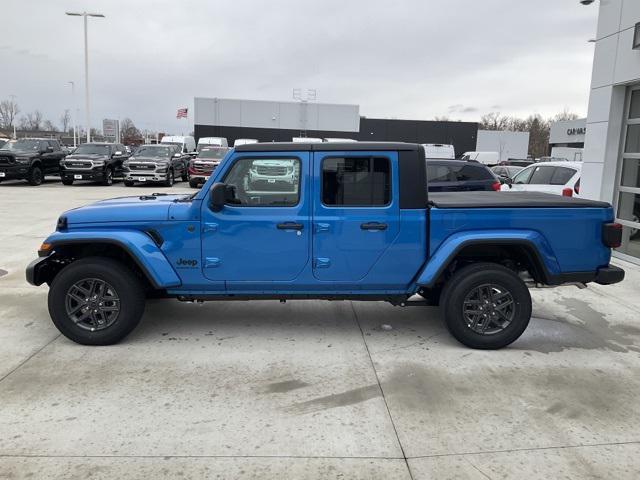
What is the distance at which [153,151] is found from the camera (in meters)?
22.7

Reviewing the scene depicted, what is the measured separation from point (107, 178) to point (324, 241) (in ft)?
65.3

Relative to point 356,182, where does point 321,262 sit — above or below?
below

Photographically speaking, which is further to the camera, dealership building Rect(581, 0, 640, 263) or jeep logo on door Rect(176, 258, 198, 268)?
dealership building Rect(581, 0, 640, 263)

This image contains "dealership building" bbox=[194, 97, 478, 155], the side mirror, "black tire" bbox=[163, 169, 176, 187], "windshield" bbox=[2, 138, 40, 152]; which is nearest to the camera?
Answer: the side mirror

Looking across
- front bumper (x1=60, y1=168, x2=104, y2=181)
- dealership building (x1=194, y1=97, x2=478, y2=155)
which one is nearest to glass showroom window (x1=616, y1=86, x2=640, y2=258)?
front bumper (x1=60, y1=168, x2=104, y2=181)

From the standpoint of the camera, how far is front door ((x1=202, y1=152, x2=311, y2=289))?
452cm

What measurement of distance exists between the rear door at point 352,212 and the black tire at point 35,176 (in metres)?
19.6

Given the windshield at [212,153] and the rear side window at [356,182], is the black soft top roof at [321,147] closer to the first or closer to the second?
the rear side window at [356,182]

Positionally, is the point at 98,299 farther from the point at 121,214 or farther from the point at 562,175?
the point at 562,175

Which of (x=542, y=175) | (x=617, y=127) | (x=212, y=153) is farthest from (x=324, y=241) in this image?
(x=212, y=153)

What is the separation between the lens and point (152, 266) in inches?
177

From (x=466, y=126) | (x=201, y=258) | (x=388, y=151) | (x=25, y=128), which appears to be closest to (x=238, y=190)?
(x=201, y=258)

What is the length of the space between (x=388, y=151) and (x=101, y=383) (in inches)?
122

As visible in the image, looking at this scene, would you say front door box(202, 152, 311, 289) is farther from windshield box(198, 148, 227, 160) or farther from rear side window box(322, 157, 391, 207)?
windshield box(198, 148, 227, 160)
